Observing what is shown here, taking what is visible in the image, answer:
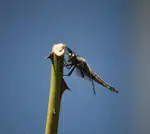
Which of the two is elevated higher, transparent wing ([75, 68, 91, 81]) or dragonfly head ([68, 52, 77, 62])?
dragonfly head ([68, 52, 77, 62])

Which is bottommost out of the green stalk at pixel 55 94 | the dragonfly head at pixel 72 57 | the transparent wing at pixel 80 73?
the green stalk at pixel 55 94

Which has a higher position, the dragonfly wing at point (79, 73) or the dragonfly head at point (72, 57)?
the dragonfly head at point (72, 57)

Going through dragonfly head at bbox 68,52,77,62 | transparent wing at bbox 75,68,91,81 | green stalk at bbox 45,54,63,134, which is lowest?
green stalk at bbox 45,54,63,134

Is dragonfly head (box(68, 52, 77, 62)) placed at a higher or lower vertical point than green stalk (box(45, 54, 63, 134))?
higher
